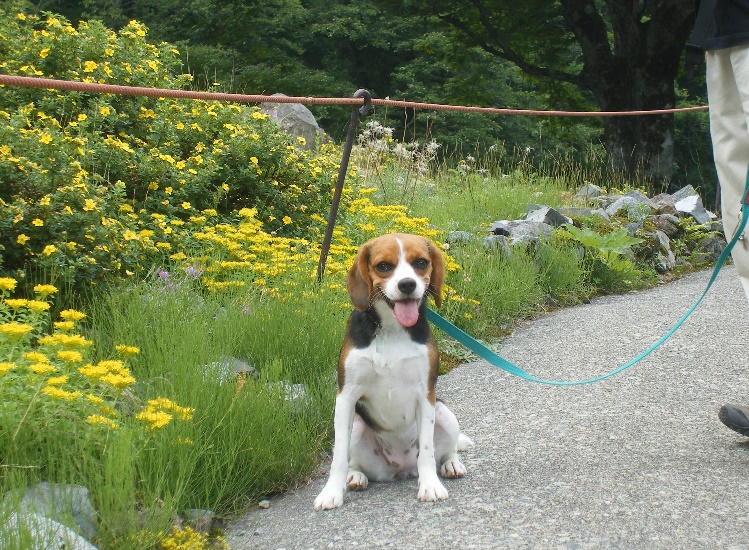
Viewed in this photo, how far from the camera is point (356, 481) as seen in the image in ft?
12.2

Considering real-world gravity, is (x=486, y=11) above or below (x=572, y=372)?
above

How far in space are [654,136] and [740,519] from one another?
45.8 ft

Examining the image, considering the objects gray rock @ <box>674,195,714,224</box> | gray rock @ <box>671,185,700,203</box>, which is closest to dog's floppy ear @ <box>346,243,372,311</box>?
gray rock @ <box>674,195,714,224</box>

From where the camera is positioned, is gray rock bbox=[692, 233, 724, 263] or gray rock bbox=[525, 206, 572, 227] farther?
gray rock bbox=[692, 233, 724, 263]

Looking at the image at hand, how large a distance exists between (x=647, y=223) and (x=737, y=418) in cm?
645

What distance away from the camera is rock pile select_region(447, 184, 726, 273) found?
28.3ft

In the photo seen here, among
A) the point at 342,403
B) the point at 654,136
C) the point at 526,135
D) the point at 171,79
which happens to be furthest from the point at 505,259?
the point at 526,135

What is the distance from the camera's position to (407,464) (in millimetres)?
3859

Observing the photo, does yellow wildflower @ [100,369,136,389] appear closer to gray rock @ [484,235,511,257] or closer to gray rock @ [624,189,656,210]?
gray rock @ [484,235,511,257]

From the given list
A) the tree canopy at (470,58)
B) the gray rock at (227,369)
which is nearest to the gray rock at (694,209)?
the tree canopy at (470,58)

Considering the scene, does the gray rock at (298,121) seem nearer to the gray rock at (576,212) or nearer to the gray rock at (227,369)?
the gray rock at (576,212)

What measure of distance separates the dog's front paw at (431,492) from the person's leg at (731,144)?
1.51 m

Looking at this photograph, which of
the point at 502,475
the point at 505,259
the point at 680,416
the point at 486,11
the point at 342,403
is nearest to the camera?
the point at 342,403

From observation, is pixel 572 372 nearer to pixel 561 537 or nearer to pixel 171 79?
pixel 561 537
